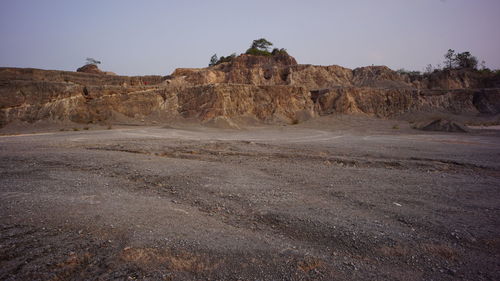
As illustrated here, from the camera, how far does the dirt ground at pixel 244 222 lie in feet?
9.19

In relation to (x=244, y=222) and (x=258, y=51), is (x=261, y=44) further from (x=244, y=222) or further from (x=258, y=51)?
(x=244, y=222)

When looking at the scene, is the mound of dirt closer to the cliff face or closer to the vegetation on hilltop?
the cliff face

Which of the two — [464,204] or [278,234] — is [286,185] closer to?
[278,234]

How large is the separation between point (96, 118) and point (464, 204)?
25125mm

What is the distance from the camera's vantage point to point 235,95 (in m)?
25.6

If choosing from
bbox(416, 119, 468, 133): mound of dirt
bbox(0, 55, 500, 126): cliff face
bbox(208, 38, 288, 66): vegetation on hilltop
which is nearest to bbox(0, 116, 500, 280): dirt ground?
bbox(416, 119, 468, 133): mound of dirt

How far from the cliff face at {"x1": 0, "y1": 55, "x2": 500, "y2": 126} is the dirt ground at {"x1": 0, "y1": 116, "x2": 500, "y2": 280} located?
17.8m

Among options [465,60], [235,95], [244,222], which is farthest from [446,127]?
[465,60]

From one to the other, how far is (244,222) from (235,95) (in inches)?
884

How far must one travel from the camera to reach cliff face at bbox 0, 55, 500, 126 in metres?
22.5

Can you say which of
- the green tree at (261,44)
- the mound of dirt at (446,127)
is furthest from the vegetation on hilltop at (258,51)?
the mound of dirt at (446,127)

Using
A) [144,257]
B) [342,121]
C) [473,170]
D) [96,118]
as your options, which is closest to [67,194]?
[144,257]

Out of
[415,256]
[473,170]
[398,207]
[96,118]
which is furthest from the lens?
[96,118]

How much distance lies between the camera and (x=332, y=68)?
37.5 meters
